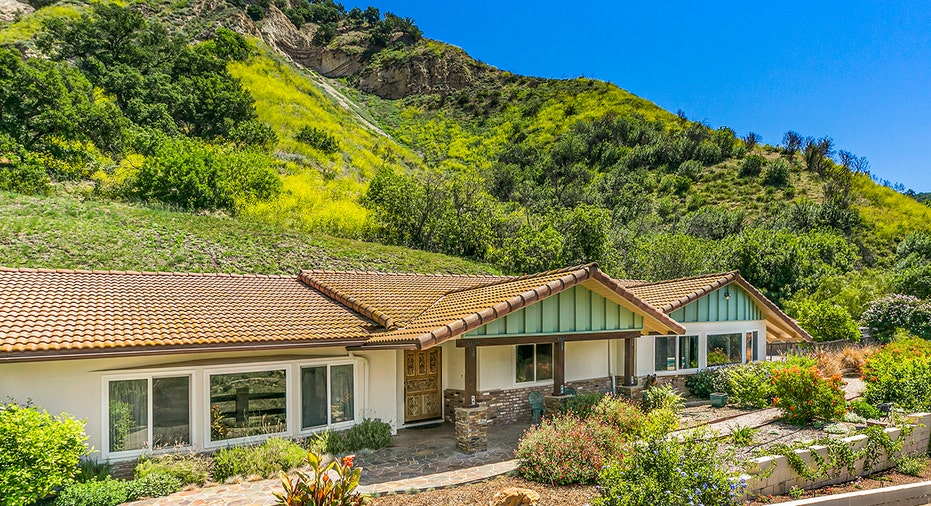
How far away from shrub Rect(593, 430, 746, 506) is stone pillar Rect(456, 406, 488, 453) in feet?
12.3

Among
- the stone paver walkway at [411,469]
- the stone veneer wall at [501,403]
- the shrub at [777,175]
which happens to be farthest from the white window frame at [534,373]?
the shrub at [777,175]

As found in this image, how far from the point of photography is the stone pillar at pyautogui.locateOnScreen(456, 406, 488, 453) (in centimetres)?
1195

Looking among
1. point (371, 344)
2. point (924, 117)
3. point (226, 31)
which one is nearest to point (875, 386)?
point (371, 344)

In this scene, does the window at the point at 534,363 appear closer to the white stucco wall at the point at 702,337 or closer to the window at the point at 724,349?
the white stucco wall at the point at 702,337

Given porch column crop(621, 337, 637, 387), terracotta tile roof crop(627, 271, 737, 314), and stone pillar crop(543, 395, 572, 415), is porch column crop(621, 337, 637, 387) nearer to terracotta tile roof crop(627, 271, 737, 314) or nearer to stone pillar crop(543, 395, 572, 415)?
stone pillar crop(543, 395, 572, 415)

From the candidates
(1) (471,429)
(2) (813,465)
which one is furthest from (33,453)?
(2) (813,465)

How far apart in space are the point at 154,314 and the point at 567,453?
873 cm

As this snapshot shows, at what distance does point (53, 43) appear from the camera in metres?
48.5

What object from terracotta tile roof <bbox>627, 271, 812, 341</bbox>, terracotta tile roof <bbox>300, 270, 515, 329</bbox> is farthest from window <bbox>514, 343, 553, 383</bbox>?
terracotta tile roof <bbox>627, 271, 812, 341</bbox>

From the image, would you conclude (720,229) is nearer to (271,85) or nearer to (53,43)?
(271,85)

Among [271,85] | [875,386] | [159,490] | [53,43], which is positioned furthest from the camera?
[271,85]

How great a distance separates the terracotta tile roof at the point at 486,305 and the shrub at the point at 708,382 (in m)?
4.76

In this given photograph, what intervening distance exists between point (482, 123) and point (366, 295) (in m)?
62.6

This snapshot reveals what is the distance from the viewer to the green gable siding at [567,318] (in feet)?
41.2
